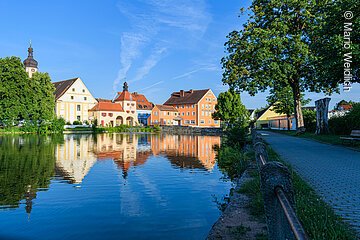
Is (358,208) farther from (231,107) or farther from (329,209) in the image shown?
(231,107)

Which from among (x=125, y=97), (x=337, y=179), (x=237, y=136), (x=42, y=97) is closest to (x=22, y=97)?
(x=42, y=97)

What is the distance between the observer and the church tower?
76.2m

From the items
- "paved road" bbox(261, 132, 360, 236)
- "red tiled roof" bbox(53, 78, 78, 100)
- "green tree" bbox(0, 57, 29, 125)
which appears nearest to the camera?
"paved road" bbox(261, 132, 360, 236)

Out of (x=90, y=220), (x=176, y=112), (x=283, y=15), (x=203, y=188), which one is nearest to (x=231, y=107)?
(x=176, y=112)

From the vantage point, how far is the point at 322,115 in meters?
27.1

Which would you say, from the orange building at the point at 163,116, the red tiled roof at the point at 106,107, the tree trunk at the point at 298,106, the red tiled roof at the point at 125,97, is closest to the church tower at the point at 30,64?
the red tiled roof at the point at 106,107

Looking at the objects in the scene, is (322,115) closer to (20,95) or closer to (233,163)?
(233,163)

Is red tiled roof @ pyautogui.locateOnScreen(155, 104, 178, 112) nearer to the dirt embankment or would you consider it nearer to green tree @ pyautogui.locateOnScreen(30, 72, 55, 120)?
green tree @ pyautogui.locateOnScreen(30, 72, 55, 120)

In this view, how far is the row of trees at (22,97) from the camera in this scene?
48.6m

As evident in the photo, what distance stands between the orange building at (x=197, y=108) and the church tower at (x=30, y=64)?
4302 cm

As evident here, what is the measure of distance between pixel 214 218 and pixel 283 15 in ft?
74.7

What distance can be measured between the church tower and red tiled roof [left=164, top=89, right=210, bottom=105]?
1679 inches

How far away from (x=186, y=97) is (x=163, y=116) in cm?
1100

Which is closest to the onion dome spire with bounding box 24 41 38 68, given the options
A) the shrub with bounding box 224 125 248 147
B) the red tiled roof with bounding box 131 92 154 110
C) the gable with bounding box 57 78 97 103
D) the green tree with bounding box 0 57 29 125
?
the gable with bounding box 57 78 97 103
